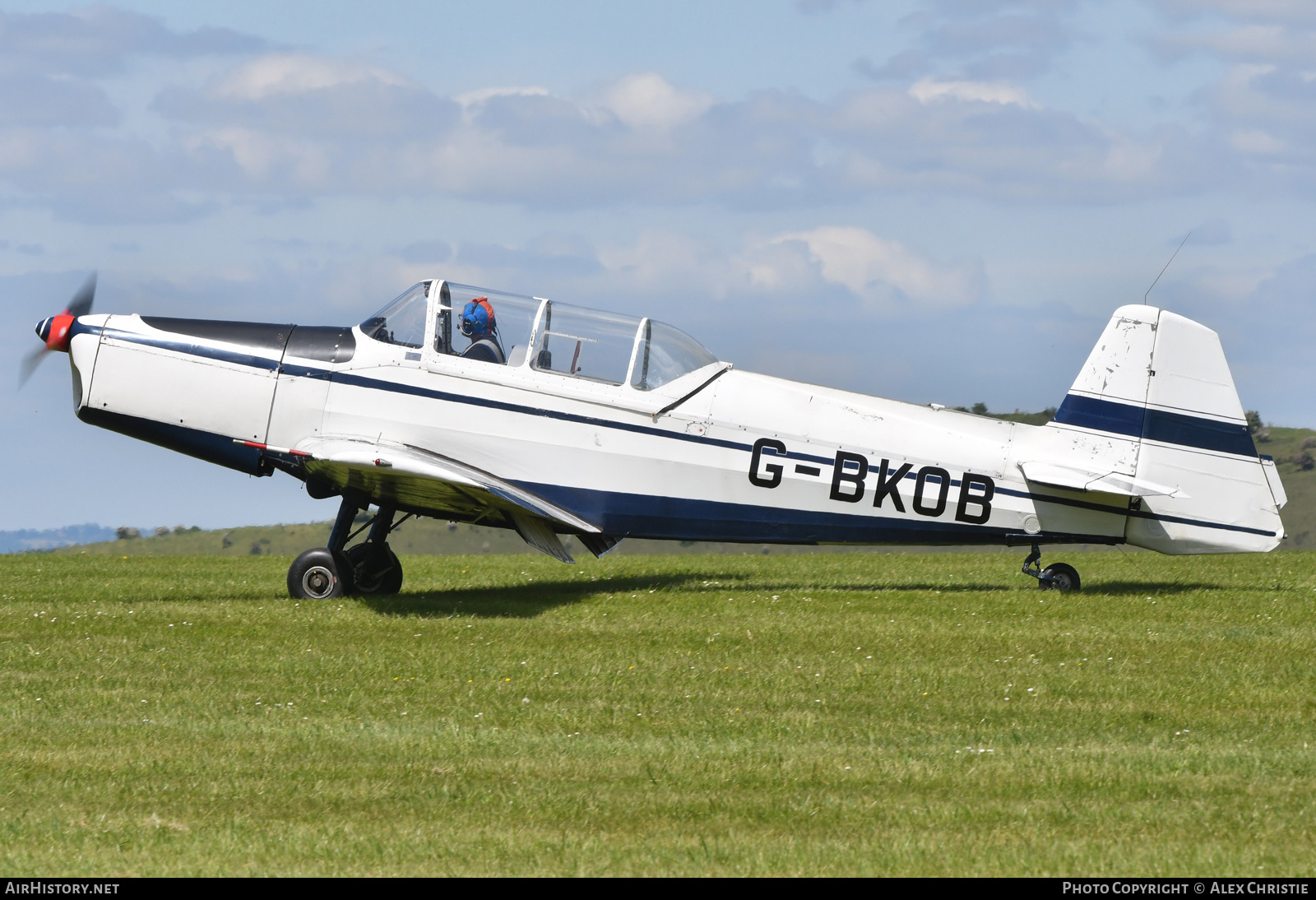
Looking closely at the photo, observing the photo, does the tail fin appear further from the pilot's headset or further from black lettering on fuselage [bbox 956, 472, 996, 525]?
the pilot's headset

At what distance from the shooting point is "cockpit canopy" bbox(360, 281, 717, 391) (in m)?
12.2

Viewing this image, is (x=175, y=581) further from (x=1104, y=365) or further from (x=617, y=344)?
(x=1104, y=365)

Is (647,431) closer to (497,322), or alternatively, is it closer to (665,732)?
(497,322)

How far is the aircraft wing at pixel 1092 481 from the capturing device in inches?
475

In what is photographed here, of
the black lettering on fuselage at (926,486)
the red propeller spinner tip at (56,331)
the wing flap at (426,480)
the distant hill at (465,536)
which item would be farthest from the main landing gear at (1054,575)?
the distant hill at (465,536)

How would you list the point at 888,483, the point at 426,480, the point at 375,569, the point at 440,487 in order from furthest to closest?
the point at 375,569, the point at 888,483, the point at 440,487, the point at 426,480

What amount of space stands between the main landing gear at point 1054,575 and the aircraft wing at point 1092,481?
739 mm

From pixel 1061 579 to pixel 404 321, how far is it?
6836mm

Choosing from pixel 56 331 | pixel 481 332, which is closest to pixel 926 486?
pixel 481 332

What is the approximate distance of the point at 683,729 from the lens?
7207mm

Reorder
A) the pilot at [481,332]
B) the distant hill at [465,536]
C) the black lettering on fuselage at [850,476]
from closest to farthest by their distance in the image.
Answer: the pilot at [481,332] → the black lettering on fuselage at [850,476] → the distant hill at [465,536]

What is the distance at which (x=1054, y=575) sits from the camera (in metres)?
12.6

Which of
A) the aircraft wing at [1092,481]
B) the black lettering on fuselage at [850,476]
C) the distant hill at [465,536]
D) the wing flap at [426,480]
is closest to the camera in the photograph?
the wing flap at [426,480]

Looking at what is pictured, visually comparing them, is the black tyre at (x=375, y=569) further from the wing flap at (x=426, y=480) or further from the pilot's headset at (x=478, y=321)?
the pilot's headset at (x=478, y=321)
